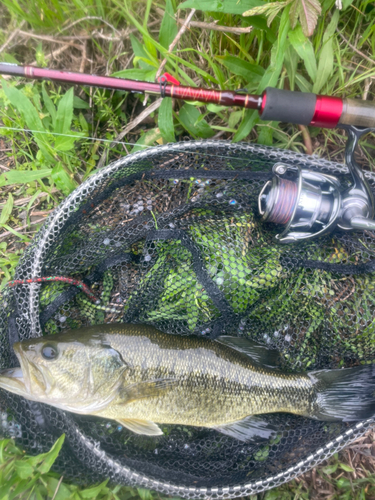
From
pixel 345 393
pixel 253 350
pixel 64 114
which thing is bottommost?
pixel 345 393

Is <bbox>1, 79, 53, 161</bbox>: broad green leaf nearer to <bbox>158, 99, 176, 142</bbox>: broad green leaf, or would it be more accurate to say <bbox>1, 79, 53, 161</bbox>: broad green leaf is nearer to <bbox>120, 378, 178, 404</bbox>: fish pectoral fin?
<bbox>158, 99, 176, 142</bbox>: broad green leaf

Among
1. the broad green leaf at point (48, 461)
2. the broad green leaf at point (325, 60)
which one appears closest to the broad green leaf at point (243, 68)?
the broad green leaf at point (325, 60)

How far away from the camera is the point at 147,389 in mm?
2049

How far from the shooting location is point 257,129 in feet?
8.49

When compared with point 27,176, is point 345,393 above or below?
below

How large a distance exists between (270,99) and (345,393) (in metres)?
1.89

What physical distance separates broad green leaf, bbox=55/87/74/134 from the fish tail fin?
2382 millimetres

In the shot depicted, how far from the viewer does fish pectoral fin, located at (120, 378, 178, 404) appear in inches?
80.4

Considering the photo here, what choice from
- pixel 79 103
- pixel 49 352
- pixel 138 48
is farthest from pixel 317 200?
pixel 79 103

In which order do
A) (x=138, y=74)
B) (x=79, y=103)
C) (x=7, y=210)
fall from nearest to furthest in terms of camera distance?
(x=138, y=74) < (x=79, y=103) < (x=7, y=210)

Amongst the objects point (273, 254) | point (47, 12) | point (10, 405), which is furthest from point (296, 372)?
point (47, 12)

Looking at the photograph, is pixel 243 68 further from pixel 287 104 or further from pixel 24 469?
pixel 24 469

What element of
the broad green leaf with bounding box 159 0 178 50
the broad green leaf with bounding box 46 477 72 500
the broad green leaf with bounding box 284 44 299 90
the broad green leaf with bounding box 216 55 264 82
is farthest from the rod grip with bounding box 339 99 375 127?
the broad green leaf with bounding box 46 477 72 500

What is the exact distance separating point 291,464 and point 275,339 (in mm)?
768
